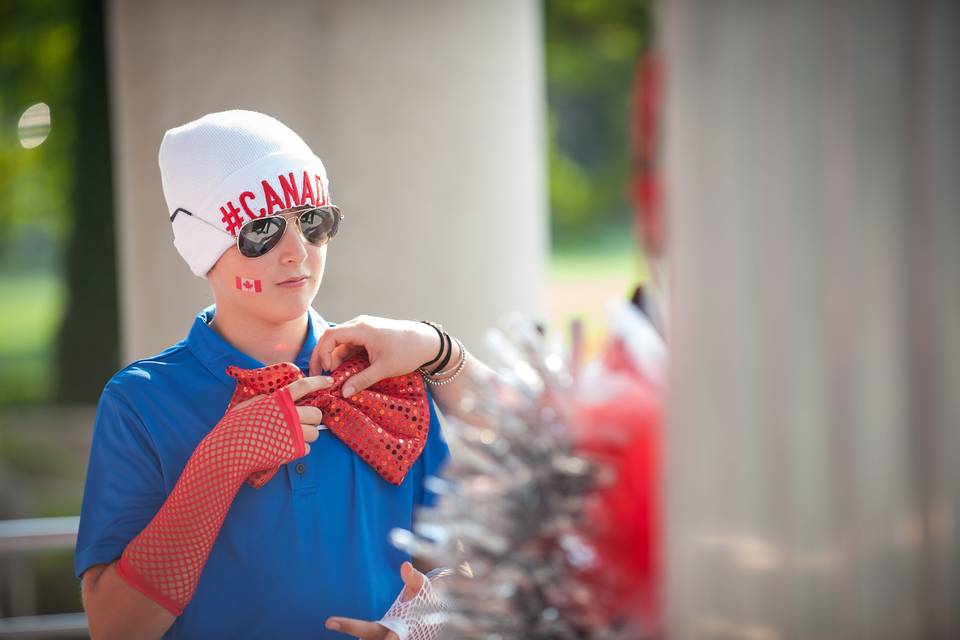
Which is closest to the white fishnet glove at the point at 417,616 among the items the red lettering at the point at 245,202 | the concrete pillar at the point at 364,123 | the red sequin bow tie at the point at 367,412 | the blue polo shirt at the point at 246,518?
the blue polo shirt at the point at 246,518

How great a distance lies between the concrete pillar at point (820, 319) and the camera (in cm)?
110

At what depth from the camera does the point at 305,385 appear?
6.76 ft

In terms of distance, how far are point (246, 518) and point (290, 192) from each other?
0.64 metres

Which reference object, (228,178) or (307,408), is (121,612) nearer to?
(307,408)

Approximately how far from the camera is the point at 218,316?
2.28 m

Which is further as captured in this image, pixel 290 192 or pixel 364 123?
pixel 364 123

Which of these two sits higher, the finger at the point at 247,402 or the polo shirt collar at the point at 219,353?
the polo shirt collar at the point at 219,353

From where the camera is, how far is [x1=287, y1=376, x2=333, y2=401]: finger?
6.70 feet

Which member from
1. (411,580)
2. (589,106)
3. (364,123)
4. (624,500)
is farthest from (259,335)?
(589,106)

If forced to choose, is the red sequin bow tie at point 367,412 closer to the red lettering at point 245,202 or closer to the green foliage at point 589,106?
A: the red lettering at point 245,202

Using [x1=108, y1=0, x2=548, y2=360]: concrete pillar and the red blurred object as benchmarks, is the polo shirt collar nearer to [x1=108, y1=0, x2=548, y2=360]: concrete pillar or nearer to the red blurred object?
the red blurred object

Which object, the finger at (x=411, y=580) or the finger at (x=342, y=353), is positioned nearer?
the finger at (x=411, y=580)

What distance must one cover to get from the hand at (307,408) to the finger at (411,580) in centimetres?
29

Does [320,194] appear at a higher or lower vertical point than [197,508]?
higher
